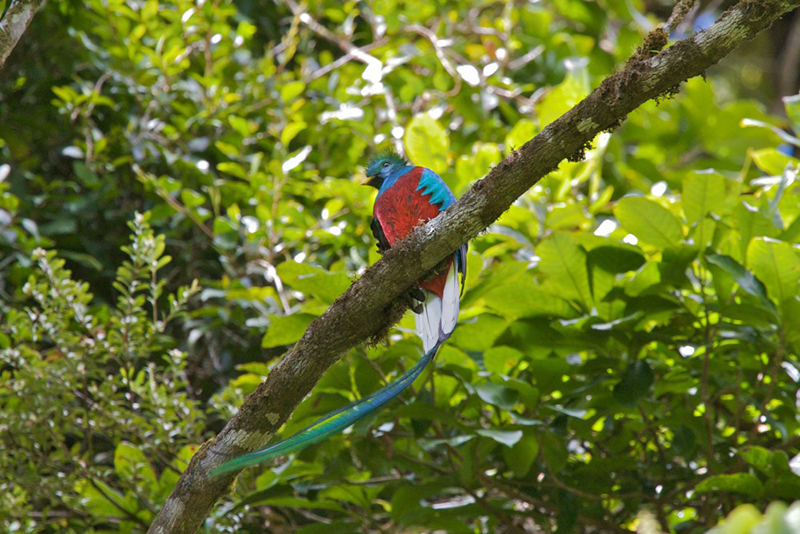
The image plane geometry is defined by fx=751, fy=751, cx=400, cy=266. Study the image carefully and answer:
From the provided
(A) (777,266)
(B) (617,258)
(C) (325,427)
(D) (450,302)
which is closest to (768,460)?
(A) (777,266)

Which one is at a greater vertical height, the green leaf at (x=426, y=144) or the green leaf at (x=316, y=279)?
the green leaf at (x=426, y=144)

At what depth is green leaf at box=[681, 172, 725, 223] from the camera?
205cm

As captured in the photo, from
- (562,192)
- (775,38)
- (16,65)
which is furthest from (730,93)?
(16,65)

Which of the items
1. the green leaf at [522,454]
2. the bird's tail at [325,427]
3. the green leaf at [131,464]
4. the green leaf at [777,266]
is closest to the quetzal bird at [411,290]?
the bird's tail at [325,427]

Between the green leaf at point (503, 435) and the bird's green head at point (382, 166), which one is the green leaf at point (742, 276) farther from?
the bird's green head at point (382, 166)

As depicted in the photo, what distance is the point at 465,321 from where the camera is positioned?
7.07ft

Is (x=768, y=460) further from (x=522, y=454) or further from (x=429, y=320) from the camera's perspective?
(x=429, y=320)

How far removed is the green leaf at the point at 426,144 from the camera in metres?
2.57

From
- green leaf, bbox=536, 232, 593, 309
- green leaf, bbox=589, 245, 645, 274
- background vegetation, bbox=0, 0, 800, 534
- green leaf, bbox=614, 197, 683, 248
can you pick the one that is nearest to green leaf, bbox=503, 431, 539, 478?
background vegetation, bbox=0, 0, 800, 534

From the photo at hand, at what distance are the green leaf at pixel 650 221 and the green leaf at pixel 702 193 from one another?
0.06 meters

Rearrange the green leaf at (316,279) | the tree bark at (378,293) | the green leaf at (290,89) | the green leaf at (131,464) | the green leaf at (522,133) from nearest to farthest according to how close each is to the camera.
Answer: the tree bark at (378,293), the green leaf at (316,279), the green leaf at (131,464), the green leaf at (522,133), the green leaf at (290,89)

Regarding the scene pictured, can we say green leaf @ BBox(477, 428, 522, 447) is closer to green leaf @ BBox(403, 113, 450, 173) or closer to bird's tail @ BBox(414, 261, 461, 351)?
bird's tail @ BBox(414, 261, 461, 351)

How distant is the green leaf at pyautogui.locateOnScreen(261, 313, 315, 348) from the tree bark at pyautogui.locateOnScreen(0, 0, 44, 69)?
97 cm

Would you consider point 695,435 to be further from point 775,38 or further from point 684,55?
point 775,38
